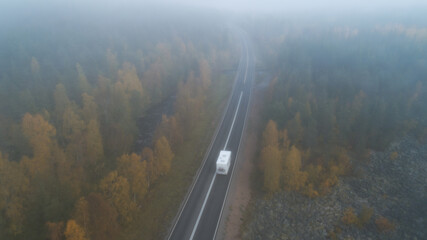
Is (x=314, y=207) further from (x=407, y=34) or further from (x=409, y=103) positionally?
(x=407, y=34)

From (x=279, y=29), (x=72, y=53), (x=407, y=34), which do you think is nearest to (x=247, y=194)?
(x=72, y=53)

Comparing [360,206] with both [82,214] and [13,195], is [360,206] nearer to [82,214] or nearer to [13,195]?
[82,214]

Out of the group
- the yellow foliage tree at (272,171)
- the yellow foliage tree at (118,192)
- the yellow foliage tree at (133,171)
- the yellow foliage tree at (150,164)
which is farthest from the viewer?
the yellow foliage tree at (272,171)

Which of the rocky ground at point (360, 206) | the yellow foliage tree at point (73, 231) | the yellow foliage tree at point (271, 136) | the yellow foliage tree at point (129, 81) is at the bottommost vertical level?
the rocky ground at point (360, 206)

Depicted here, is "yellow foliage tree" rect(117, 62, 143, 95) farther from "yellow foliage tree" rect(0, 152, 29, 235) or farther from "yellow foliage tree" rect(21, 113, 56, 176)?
"yellow foliage tree" rect(0, 152, 29, 235)

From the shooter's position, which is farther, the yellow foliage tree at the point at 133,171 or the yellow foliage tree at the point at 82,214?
the yellow foliage tree at the point at 133,171

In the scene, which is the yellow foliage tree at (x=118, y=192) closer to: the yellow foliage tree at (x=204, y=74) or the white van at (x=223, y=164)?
the white van at (x=223, y=164)

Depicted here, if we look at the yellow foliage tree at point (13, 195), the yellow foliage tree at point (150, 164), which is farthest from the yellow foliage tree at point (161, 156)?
the yellow foliage tree at point (13, 195)

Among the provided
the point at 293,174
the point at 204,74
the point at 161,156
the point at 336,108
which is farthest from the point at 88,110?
the point at 336,108
